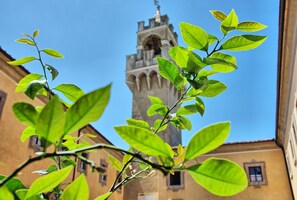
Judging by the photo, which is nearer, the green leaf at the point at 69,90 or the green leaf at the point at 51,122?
the green leaf at the point at 51,122

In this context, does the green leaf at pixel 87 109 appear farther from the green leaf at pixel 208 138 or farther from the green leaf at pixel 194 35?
the green leaf at pixel 194 35

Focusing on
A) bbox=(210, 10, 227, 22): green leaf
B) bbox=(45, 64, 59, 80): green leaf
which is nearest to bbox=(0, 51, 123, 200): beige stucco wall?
bbox=(45, 64, 59, 80): green leaf

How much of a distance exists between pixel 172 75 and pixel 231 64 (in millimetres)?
200

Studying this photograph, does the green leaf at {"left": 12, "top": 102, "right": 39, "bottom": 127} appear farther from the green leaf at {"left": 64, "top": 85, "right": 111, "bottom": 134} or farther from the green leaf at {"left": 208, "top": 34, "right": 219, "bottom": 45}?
the green leaf at {"left": 208, "top": 34, "right": 219, "bottom": 45}

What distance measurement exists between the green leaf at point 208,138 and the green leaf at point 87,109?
0.52ft

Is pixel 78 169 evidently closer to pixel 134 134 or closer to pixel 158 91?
pixel 158 91

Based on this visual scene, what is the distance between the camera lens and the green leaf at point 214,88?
2.86 feet

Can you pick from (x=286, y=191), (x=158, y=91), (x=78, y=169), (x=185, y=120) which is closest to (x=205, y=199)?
(x=286, y=191)

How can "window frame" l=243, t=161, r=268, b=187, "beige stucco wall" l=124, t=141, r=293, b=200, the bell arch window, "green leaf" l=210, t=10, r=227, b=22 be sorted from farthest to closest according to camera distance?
the bell arch window
"window frame" l=243, t=161, r=268, b=187
"beige stucco wall" l=124, t=141, r=293, b=200
"green leaf" l=210, t=10, r=227, b=22

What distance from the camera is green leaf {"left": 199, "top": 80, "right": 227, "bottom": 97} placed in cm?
87

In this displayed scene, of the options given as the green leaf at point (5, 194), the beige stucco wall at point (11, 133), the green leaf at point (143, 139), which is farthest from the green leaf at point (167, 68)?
the beige stucco wall at point (11, 133)

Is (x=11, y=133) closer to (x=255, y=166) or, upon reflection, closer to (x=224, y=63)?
(x=224, y=63)

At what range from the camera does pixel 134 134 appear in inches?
18.3

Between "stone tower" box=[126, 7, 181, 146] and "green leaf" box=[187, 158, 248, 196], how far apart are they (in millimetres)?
17736
